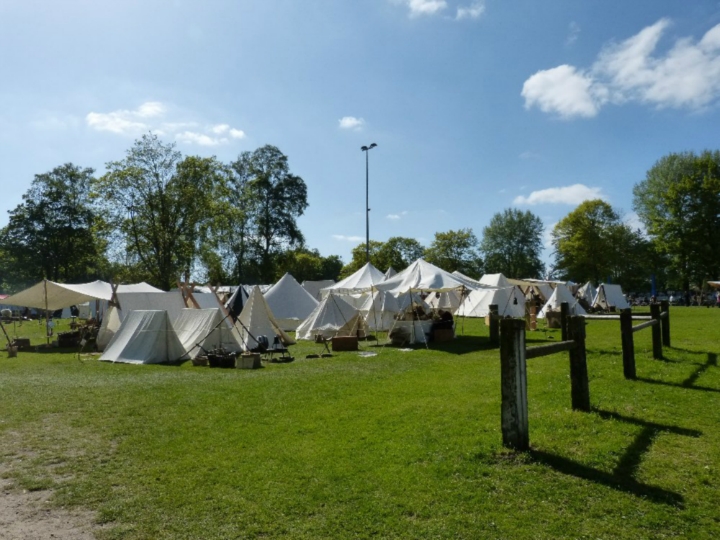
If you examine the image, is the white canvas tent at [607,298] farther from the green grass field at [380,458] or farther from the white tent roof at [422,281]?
the green grass field at [380,458]

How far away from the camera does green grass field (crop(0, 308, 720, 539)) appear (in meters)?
3.38

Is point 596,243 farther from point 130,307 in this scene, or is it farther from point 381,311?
point 130,307

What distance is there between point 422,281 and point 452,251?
43.2m

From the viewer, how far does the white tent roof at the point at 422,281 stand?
17.0 metres

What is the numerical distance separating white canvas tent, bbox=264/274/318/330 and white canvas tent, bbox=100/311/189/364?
10307 mm

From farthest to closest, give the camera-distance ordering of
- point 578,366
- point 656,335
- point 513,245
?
point 513,245 → point 656,335 → point 578,366

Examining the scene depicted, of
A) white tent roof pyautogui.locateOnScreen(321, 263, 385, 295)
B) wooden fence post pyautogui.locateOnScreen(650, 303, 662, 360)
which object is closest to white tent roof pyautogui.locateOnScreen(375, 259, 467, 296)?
white tent roof pyautogui.locateOnScreen(321, 263, 385, 295)

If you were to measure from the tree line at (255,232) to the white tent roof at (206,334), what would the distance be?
19.1 metres

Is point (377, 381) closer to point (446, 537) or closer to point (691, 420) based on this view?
point (691, 420)

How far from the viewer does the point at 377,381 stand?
9.41m

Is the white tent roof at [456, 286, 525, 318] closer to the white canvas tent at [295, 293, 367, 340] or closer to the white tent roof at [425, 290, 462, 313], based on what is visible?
the white tent roof at [425, 290, 462, 313]

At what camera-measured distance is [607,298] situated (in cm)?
3425

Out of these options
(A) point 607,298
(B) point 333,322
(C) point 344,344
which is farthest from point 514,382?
(A) point 607,298

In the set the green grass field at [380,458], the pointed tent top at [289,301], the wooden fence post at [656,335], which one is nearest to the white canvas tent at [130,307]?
the pointed tent top at [289,301]
